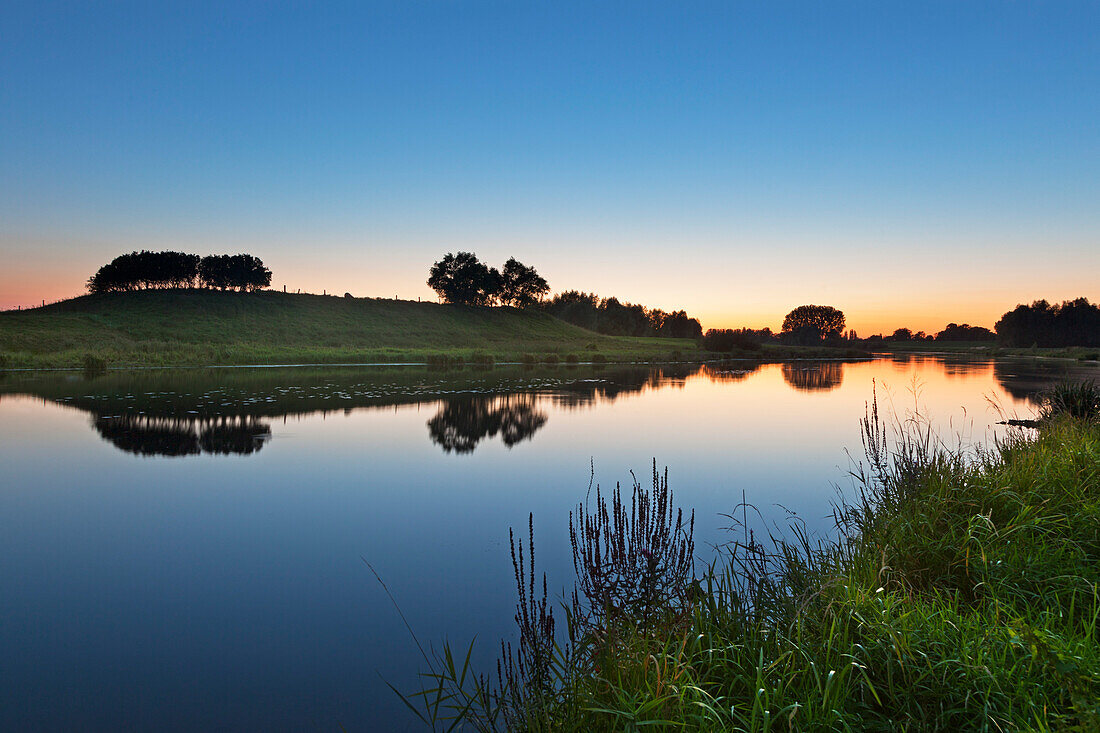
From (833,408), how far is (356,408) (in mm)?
18968

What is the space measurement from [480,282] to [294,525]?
102 meters

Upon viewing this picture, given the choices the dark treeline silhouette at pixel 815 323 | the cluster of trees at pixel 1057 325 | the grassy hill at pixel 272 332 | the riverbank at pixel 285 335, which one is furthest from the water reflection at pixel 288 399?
the dark treeline silhouette at pixel 815 323

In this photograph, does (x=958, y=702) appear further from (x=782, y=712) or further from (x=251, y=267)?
(x=251, y=267)

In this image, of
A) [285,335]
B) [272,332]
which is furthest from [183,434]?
[272,332]

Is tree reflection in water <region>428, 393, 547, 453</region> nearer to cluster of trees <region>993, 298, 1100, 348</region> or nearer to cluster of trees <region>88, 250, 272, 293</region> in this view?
cluster of trees <region>88, 250, 272, 293</region>

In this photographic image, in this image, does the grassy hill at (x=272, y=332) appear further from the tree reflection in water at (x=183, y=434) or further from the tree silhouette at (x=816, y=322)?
the tree silhouette at (x=816, y=322)

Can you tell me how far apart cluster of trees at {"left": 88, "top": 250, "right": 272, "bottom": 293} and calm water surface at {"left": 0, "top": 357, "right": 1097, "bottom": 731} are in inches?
3007

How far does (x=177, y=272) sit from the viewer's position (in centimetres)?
9012

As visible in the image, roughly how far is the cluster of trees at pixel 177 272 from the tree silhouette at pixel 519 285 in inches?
1606

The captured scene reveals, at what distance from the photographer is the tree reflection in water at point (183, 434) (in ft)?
47.9

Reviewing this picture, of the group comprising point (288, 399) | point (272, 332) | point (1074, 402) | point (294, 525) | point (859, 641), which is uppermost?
point (272, 332)

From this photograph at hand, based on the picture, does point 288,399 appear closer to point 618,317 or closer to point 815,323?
point 618,317

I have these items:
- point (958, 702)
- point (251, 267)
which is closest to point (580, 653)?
point (958, 702)

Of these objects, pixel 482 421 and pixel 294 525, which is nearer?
pixel 294 525
